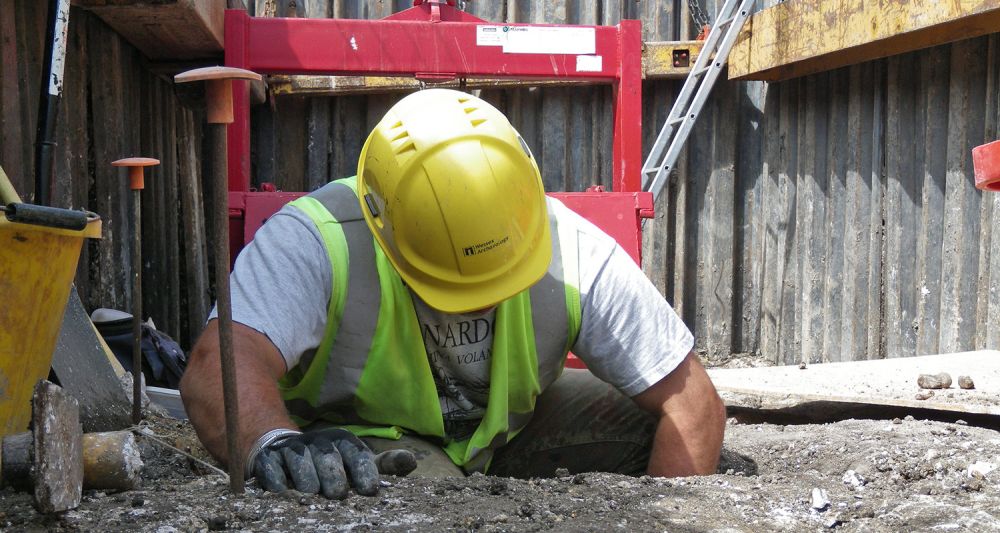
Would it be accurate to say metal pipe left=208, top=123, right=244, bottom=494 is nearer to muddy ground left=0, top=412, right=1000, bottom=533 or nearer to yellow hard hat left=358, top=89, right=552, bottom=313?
muddy ground left=0, top=412, right=1000, bottom=533

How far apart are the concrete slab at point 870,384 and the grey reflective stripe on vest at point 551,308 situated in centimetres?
166

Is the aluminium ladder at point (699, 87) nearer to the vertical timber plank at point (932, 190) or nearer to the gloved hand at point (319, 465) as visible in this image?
the vertical timber plank at point (932, 190)

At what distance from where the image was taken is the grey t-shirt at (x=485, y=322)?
2.87 m

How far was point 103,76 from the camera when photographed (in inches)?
193

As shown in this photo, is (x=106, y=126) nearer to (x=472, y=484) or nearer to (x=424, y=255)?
(x=424, y=255)

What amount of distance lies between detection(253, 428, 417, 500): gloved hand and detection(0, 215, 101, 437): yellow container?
66 centimetres

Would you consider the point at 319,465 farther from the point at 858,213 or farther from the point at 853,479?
the point at 858,213

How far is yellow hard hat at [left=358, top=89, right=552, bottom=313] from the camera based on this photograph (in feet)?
9.07

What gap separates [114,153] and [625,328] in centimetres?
292

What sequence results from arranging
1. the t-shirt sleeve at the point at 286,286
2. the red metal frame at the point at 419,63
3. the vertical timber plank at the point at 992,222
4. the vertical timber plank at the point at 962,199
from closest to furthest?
the t-shirt sleeve at the point at 286,286
the red metal frame at the point at 419,63
the vertical timber plank at the point at 992,222
the vertical timber plank at the point at 962,199

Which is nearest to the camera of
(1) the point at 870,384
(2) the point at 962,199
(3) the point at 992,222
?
(1) the point at 870,384

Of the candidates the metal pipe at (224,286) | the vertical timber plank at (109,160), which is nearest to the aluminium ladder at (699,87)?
the vertical timber plank at (109,160)

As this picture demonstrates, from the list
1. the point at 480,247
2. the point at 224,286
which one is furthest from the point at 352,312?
the point at 224,286

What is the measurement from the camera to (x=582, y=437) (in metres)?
3.54
